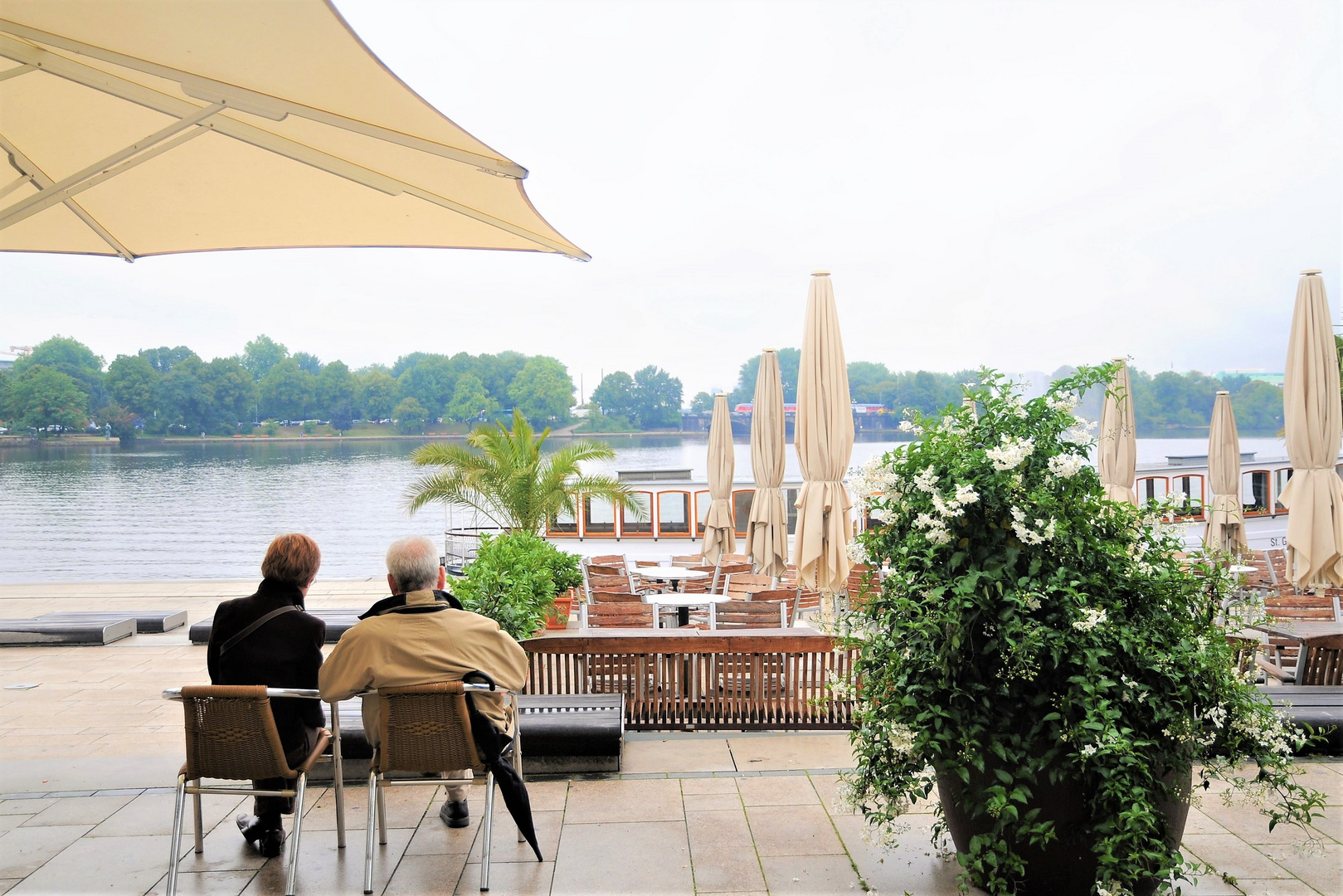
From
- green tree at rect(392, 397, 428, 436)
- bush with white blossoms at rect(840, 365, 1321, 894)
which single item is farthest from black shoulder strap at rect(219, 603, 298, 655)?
green tree at rect(392, 397, 428, 436)

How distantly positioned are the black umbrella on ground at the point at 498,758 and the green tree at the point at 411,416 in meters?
73.5

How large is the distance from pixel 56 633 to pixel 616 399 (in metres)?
70.3

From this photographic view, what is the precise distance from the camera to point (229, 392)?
74125mm

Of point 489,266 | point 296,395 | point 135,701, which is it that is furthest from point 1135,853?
point 489,266

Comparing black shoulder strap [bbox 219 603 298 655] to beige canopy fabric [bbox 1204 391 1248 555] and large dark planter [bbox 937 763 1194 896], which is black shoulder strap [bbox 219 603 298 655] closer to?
large dark planter [bbox 937 763 1194 896]

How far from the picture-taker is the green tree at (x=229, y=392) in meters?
72.9

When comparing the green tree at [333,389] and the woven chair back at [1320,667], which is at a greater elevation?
the green tree at [333,389]

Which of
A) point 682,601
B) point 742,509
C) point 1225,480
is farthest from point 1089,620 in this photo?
point 742,509

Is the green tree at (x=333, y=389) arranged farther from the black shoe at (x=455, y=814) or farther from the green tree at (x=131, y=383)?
the black shoe at (x=455, y=814)

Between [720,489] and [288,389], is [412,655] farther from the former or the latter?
[288,389]

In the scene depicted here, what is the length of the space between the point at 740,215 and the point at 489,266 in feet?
127

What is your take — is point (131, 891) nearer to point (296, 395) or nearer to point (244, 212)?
point (244, 212)

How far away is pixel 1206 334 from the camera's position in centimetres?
13338

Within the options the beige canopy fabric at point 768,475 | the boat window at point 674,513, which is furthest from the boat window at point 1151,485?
the beige canopy fabric at point 768,475
